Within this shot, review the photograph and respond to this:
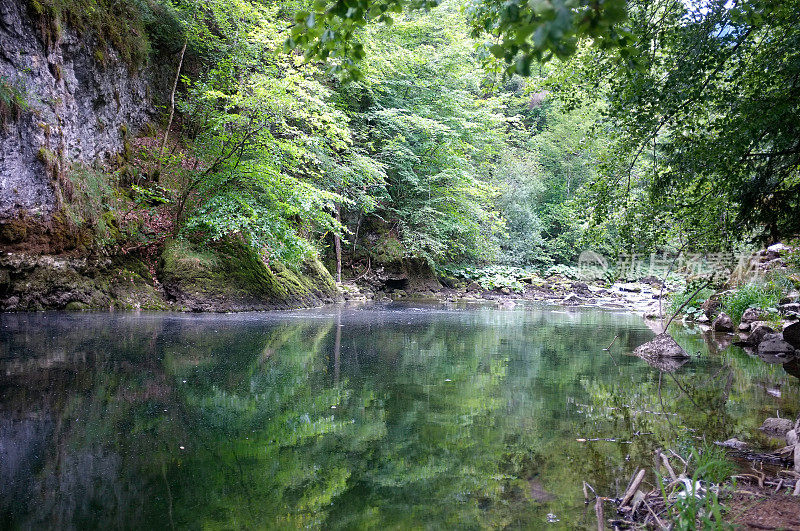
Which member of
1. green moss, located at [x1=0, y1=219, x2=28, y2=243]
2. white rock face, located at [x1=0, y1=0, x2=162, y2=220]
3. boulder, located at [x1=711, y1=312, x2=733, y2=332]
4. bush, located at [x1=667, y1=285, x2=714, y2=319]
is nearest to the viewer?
green moss, located at [x1=0, y1=219, x2=28, y2=243]

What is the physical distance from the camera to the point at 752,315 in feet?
30.1

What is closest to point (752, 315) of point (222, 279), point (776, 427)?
point (776, 427)

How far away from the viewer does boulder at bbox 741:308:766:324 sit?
890cm

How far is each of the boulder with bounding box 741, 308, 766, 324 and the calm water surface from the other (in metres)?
2.71

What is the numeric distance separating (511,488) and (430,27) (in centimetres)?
2070

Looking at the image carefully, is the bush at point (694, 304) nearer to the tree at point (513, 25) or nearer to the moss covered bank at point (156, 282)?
the moss covered bank at point (156, 282)

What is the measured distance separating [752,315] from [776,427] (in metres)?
6.94

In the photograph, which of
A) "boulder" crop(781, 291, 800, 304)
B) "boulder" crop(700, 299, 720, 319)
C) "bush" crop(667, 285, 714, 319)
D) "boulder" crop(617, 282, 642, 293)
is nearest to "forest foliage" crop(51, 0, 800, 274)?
"boulder" crop(781, 291, 800, 304)

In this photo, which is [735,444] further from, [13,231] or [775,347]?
[13,231]

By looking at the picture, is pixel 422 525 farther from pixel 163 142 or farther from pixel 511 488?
pixel 163 142

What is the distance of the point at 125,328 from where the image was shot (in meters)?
6.86

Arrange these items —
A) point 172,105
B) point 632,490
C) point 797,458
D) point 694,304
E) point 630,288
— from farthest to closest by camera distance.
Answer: point 630,288
point 172,105
point 694,304
point 797,458
point 632,490

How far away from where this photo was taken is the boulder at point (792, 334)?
7301 millimetres

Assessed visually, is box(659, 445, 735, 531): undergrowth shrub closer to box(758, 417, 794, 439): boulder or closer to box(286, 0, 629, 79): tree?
box(758, 417, 794, 439): boulder
